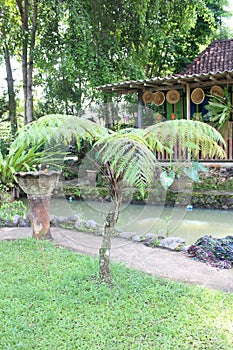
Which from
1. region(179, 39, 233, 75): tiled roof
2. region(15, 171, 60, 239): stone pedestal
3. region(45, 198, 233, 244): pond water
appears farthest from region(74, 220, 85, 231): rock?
region(179, 39, 233, 75): tiled roof

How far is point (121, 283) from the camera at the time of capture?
3.00 meters

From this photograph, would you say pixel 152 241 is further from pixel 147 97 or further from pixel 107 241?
pixel 147 97

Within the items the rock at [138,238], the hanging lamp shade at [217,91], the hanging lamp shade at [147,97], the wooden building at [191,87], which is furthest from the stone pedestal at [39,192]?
the hanging lamp shade at [217,91]

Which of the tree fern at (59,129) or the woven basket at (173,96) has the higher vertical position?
the woven basket at (173,96)

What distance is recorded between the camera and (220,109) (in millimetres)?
8195

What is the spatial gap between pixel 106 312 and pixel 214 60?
954 centimetres

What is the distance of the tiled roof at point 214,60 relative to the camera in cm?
995

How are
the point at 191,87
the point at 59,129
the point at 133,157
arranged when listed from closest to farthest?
the point at 133,157
the point at 59,129
the point at 191,87

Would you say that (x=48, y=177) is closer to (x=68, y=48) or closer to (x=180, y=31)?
(x=68, y=48)

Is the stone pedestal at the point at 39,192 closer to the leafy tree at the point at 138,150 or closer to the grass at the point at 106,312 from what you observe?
the grass at the point at 106,312

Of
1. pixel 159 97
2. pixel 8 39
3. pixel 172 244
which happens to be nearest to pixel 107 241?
pixel 172 244

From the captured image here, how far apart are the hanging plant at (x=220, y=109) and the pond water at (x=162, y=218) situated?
2202 mm

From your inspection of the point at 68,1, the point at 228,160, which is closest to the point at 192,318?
the point at 228,160

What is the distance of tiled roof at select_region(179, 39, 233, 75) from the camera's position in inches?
392
